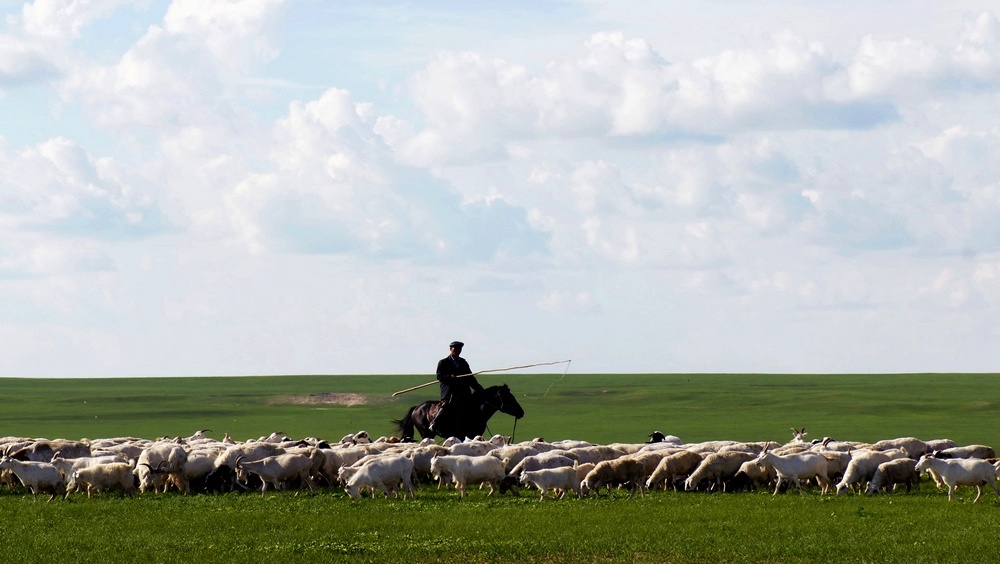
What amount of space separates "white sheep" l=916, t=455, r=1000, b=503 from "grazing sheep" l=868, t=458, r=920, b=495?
984 millimetres

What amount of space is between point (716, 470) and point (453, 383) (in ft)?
32.2

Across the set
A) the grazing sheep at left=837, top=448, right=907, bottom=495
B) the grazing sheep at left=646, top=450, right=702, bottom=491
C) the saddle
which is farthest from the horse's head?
the grazing sheep at left=837, top=448, right=907, bottom=495

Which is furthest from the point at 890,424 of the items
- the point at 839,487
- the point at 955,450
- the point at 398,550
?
the point at 398,550

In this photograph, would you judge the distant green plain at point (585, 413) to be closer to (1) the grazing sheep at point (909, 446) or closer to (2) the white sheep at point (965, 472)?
(1) the grazing sheep at point (909, 446)

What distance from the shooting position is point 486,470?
2358 centimetres

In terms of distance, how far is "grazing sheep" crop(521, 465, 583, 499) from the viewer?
22.9 metres

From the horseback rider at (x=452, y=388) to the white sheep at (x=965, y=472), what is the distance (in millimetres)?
12951

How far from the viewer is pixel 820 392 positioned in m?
106

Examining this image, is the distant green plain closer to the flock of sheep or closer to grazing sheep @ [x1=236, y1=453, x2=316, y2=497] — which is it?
the flock of sheep

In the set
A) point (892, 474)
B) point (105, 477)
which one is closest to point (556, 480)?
point (892, 474)

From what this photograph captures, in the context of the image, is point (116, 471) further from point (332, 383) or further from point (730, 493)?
point (332, 383)

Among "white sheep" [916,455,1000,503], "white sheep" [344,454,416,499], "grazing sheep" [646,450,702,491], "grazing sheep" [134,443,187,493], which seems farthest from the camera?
"grazing sheep" [134,443,187,493]

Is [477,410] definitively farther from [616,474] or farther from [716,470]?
[716,470]

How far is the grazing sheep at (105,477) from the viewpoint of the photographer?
23.4 metres
